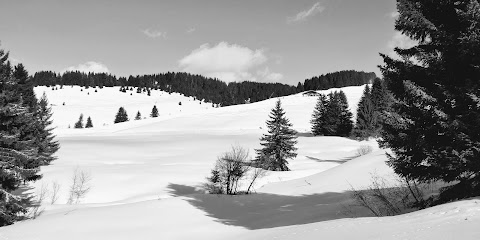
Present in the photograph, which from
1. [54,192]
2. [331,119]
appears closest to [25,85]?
[54,192]

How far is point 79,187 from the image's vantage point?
2975 cm

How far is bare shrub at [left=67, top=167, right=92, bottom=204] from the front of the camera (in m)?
28.0

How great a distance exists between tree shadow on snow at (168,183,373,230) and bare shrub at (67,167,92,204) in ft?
38.5

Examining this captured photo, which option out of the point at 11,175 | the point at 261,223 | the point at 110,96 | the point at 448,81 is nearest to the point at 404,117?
the point at 448,81

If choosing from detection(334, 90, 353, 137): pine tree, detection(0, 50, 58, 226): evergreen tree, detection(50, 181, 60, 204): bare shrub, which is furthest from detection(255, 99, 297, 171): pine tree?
detection(334, 90, 353, 137): pine tree

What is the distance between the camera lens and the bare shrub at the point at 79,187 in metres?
28.0

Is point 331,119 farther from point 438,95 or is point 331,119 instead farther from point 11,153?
point 438,95

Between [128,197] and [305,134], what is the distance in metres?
47.2

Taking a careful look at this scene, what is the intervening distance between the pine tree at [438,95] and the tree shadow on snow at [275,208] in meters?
4.49

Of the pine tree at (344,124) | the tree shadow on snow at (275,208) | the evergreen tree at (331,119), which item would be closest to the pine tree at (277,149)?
the tree shadow on snow at (275,208)

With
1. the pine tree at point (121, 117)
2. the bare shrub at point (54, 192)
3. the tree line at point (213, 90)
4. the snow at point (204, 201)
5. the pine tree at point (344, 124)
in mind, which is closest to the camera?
the snow at point (204, 201)

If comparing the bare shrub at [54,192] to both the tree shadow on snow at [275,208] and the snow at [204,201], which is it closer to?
the snow at [204,201]

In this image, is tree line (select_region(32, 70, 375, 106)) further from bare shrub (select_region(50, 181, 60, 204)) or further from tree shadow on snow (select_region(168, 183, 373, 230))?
tree shadow on snow (select_region(168, 183, 373, 230))

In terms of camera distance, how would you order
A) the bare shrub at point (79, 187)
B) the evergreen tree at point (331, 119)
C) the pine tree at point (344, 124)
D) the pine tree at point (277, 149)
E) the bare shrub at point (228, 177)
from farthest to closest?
the pine tree at point (344, 124) → the evergreen tree at point (331, 119) → the pine tree at point (277, 149) → the bare shrub at point (228, 177) → the bare shrub at point (79, 187)
